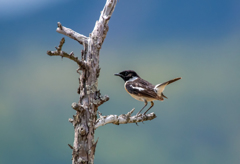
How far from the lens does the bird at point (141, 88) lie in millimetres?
6582

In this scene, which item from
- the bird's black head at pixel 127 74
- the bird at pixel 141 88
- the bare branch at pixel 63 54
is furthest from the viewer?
the bird's black head at pixel 127 74

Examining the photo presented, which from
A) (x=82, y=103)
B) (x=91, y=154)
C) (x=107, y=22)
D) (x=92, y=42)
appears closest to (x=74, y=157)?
(x=91, y=154)

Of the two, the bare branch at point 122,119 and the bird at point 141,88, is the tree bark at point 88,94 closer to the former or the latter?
the bare branch at point 122,119

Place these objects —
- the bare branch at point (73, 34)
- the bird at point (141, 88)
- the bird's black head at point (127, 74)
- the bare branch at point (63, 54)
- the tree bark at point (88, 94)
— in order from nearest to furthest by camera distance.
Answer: the bare branch at point (63, 54) → the tree bark at point (88, 94) → the bare branch at point (73, 34) → the bird at point (141, 88) → the bird's black head at point (127, 74)

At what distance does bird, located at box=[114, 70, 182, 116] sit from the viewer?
21.6 ft

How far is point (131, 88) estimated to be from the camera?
6.75m

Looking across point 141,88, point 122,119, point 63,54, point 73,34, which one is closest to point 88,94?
point 63,54

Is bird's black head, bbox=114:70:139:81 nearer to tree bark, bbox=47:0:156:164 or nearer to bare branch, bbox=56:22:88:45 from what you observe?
tree bark, bbox=47:0:156:164

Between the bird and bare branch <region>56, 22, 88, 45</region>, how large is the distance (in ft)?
5.40

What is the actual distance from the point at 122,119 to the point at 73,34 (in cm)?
204

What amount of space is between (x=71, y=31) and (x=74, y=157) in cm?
246

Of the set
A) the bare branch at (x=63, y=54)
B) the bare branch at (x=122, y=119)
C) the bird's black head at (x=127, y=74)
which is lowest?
the bare branch at (x=122, y=119)

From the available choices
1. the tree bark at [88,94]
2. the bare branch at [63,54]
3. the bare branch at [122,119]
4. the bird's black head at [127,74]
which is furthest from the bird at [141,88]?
the bare branch at [63,54]

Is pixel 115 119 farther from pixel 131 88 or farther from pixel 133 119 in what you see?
pixel 131 88
